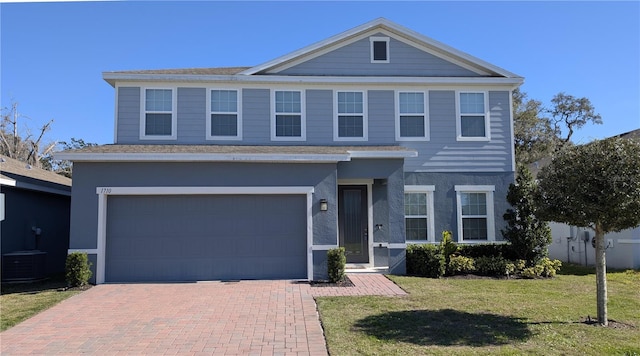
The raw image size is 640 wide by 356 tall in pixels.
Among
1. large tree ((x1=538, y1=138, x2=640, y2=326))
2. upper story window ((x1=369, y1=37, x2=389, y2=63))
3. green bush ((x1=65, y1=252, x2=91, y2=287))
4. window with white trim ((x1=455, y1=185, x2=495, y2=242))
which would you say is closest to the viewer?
large tree ((x1=538, y1=138, x2=640, y2=326))

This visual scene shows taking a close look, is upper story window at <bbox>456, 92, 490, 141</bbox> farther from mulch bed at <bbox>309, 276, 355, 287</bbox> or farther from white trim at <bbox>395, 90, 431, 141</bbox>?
mulch bed at <bbox>309, 276, 355, 287</bbox>

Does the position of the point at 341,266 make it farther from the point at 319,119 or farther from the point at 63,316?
the point at 63,316

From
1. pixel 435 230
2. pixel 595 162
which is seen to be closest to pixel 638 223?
pixel 595 162

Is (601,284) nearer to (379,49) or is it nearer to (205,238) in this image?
(205,238)

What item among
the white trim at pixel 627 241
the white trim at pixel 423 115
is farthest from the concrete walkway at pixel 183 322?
the white trim at pixel 627 241

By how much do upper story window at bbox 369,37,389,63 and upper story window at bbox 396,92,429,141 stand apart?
49.8 inches

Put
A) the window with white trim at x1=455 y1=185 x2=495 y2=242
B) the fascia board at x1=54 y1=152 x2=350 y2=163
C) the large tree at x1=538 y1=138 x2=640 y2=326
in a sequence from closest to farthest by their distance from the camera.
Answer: the large tree at x1=538 y1=138 x2=640 y2=326, the fascia board at x1=54 y1=152 x2=350 y2=163, the window with white trim at x1=455 y1=185 x2=495 y2=242

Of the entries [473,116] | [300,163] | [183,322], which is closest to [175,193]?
[300,163]

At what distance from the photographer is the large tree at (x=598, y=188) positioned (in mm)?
7062

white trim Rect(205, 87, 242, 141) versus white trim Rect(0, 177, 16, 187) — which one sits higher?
white trim Rect(205, 87, 242, 141)

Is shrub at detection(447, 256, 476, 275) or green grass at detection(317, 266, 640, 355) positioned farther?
shrub at detection(447, 256, 476, 275)

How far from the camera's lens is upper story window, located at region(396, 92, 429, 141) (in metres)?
14.3

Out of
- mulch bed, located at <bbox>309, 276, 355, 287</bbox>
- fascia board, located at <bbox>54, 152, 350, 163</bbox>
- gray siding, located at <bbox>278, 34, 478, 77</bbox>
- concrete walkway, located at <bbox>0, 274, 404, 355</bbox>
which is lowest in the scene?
concrete walkway, located at <bbox>0, 274, 404, 355</bbox>

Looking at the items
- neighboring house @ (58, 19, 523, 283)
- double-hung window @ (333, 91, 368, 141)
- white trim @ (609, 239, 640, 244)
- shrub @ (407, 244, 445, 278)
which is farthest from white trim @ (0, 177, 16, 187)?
white trim @ (609, 239, 640, 244)
